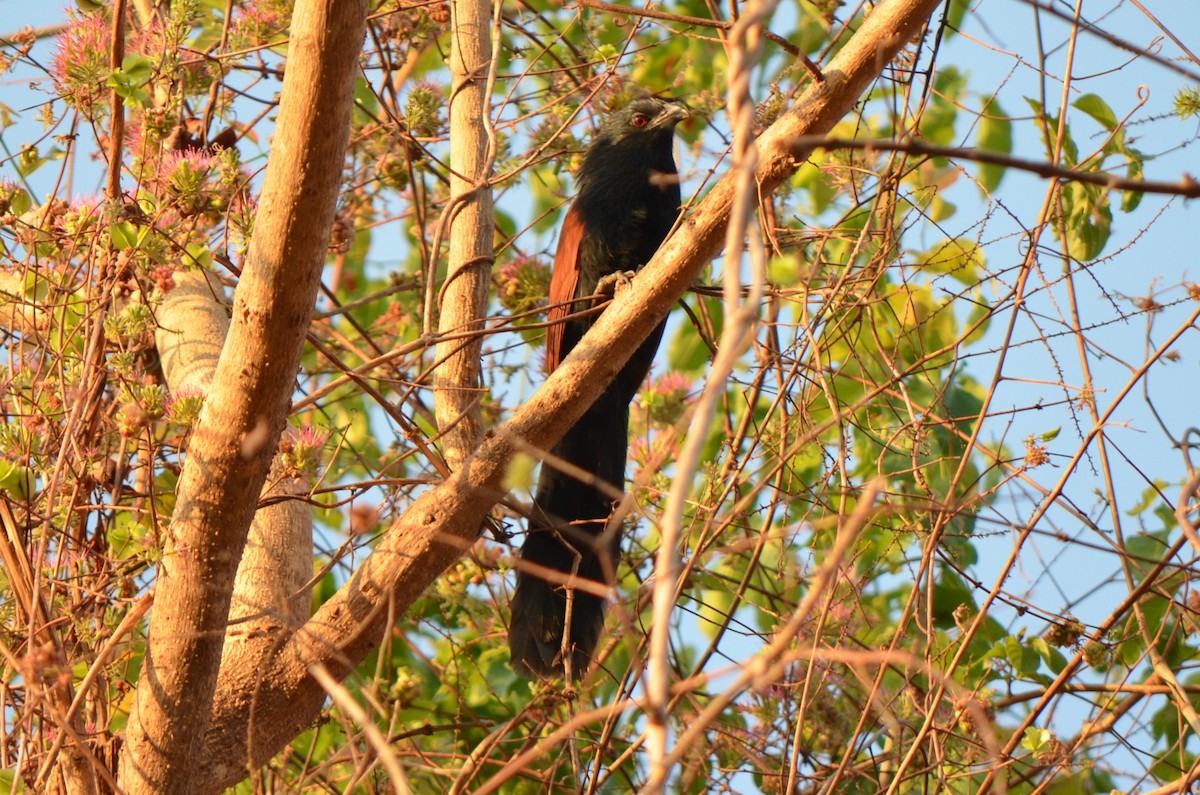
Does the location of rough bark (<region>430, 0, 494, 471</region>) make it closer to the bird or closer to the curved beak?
Answer: the bird

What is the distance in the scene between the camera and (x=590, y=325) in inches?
162

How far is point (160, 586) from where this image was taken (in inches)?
88.9

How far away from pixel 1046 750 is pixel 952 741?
58cm

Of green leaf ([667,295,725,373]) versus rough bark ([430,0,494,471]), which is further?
green leaf ([667,295,725,373])

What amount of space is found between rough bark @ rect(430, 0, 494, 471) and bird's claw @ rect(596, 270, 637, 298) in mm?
527

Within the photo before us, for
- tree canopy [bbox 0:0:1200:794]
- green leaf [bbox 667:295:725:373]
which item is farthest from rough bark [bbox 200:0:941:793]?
green leaf [bbox 667:295:725:373]

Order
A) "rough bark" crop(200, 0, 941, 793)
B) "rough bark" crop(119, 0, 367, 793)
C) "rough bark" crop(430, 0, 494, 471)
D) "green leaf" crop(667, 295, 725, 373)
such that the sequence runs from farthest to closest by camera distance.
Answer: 1. "green leaf" crop(667, 295, 725, 373)
2. "rough bark" crop(430, 0, 494, 471)
3. "rough bark" crop(200, 0, 941, 793)
4. "rough bark" crop(119, 0, 367, 793)

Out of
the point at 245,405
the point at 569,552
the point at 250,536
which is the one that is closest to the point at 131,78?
the point at 245,405

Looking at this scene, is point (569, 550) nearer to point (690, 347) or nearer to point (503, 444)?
point (503, 444)

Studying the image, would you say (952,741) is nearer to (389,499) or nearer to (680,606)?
(680,606)

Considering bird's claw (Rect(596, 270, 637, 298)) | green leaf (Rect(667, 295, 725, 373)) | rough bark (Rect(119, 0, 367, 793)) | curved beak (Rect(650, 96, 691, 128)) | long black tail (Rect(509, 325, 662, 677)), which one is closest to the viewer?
rough bark (Rect(119, 0, 367, 793))

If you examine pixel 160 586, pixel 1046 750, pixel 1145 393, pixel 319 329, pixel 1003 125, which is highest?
pixel 1003 125

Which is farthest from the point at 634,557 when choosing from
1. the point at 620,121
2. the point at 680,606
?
the point at 620,121

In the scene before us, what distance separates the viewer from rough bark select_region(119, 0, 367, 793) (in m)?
2.04
